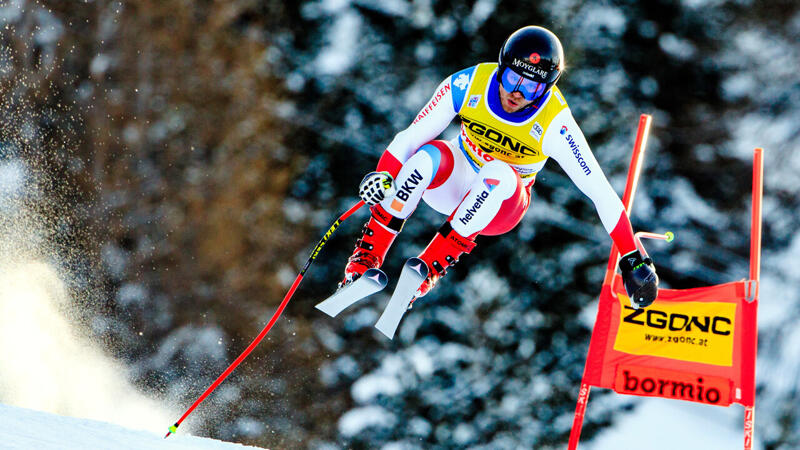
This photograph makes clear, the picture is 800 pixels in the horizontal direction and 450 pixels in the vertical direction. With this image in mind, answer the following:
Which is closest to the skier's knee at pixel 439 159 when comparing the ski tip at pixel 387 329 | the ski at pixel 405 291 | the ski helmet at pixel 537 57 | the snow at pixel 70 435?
the ski at pixel 405 291

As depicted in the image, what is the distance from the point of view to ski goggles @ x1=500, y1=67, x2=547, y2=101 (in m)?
3.39

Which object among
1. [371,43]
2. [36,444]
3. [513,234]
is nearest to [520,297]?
[513,234]

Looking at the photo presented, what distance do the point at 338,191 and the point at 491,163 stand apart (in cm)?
685

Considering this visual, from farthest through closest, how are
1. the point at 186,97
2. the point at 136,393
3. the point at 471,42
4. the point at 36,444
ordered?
the point at 186,97 → the point at 471,42 → the point at 136,393 → the point at 36,444

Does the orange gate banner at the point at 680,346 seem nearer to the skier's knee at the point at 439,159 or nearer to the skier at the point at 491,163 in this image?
the skier at the point at 491,163

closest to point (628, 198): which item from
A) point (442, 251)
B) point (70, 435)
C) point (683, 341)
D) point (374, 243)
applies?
point (683, 341)

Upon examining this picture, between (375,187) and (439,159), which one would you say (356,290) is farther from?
(439,159)

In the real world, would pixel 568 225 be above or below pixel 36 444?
above

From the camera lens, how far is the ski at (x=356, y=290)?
3.55 metres

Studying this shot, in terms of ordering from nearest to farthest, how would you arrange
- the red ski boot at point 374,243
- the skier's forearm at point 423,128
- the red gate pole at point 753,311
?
the skier's forearm at point 423,128, the red ski boot at point 374,243, the red gate pole at point 753,311

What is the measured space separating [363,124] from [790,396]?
6100mm

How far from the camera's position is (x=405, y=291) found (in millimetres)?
3594

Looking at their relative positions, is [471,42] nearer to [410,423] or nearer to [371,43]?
[371,43]

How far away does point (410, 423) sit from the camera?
35.0 ft
